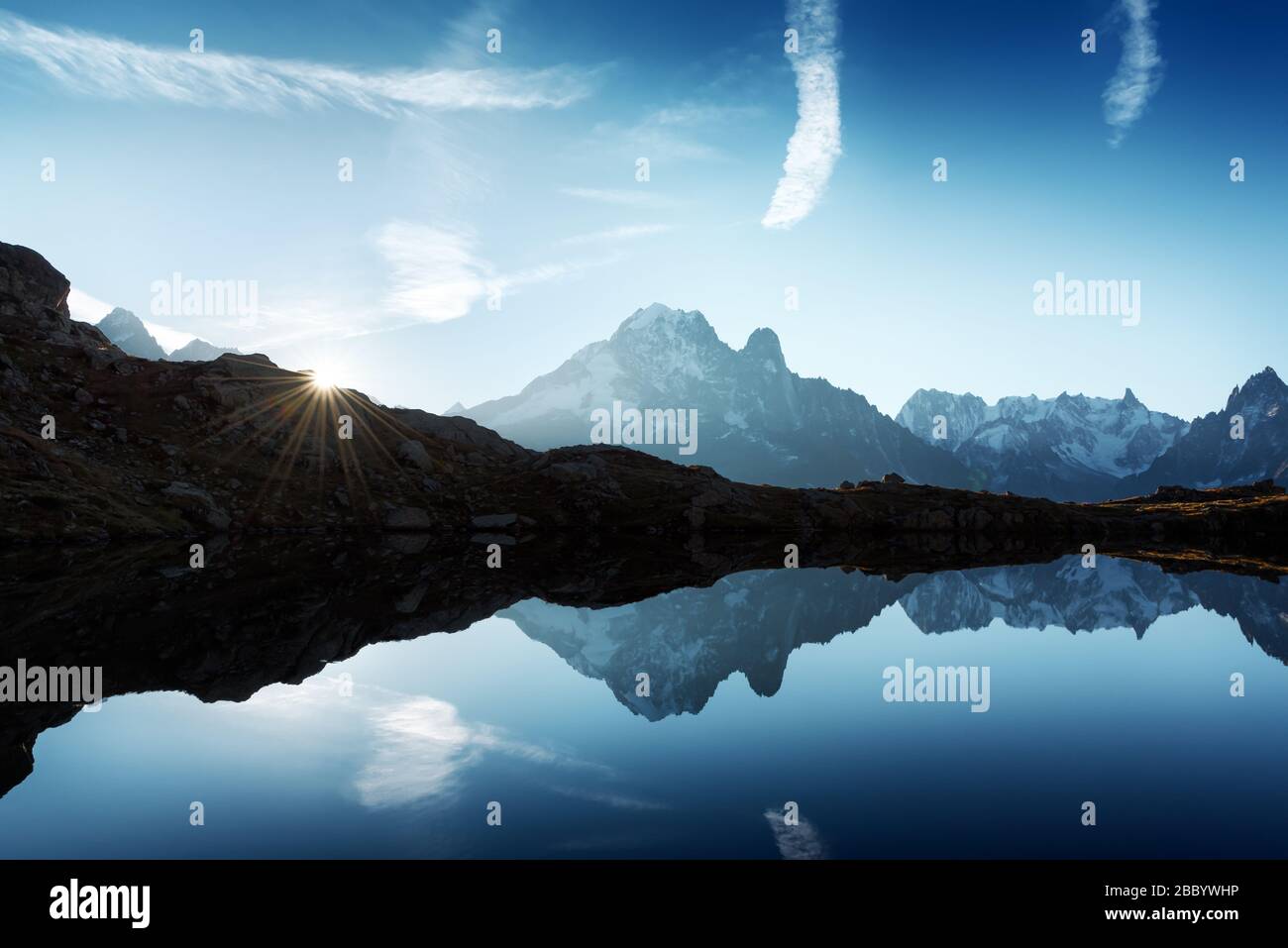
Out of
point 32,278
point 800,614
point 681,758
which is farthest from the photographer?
point 32,278

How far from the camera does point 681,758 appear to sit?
20141 mm

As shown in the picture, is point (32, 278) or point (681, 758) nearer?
point (681, 758)

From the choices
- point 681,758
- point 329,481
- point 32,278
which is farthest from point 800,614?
point 32,278

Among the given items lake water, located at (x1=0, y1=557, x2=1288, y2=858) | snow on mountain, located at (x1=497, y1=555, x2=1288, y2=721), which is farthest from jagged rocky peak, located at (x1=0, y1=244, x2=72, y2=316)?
lake water, located at (x1=0, y1=557, x2=1288, y2=858)

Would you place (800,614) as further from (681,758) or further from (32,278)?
(32,278)

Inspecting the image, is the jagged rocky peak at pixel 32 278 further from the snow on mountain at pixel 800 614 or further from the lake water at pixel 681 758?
the lake water at pixel 681 758

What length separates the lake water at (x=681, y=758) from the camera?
1462 cm

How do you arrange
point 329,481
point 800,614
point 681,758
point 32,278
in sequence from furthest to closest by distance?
1. point 32,278
2. point 329,481
3. point 800,614
4. point 681,758

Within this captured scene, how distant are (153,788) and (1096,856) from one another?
21016 millimetres

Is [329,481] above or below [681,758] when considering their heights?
above

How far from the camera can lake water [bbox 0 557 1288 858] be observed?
1462 centimetres

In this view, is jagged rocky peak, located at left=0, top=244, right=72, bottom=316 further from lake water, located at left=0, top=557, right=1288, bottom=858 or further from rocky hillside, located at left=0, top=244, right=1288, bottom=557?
lake water, located at left=0, top=557, right=1288, bottom=858
